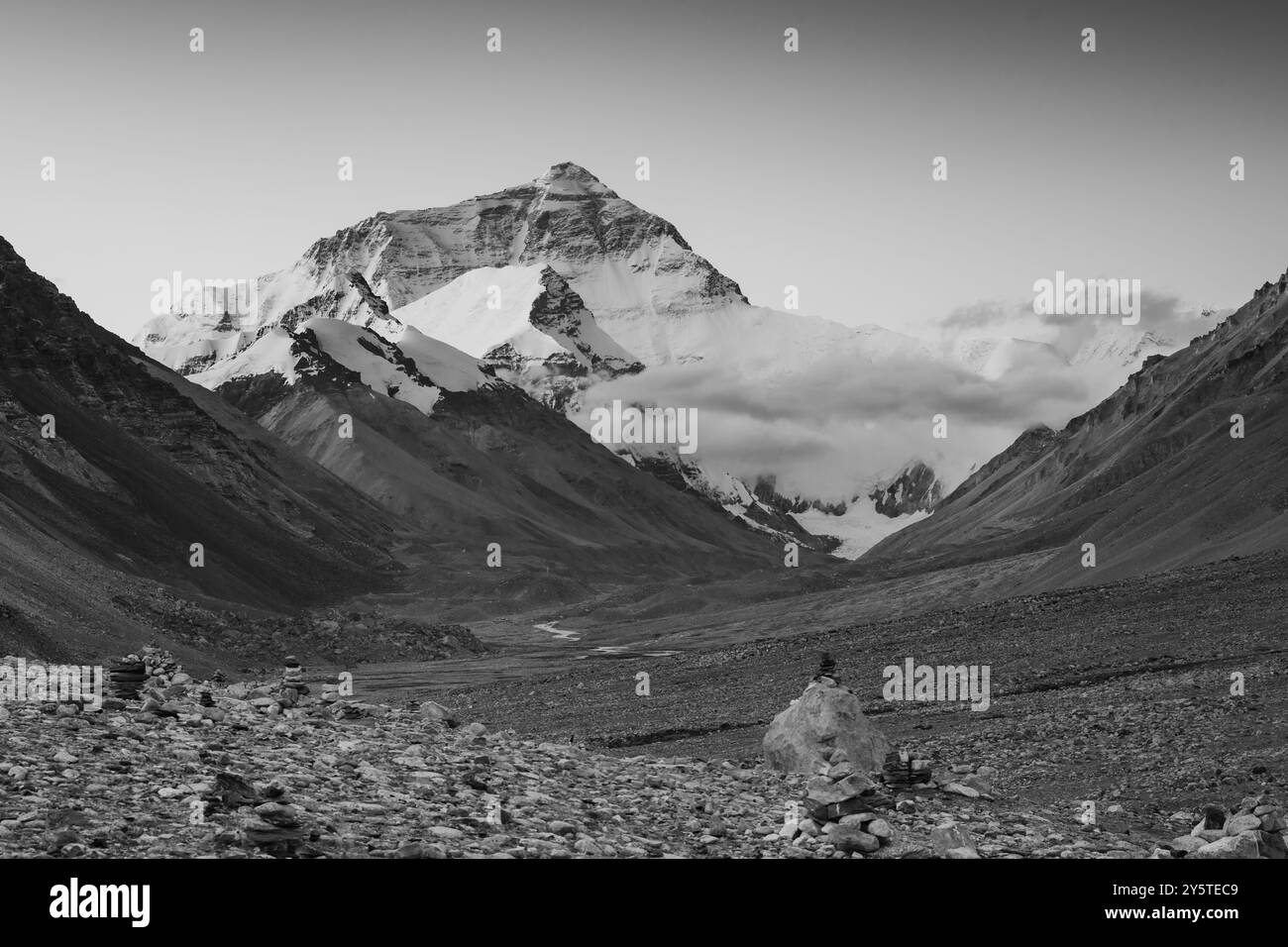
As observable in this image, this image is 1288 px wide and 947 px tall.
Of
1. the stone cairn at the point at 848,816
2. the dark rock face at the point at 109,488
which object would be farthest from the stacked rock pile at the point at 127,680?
the dark rock face at the point at 109,488

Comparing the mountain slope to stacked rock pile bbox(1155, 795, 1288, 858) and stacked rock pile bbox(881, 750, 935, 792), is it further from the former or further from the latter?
stacked rock pile bbox(1155, 795, 1288, 858)

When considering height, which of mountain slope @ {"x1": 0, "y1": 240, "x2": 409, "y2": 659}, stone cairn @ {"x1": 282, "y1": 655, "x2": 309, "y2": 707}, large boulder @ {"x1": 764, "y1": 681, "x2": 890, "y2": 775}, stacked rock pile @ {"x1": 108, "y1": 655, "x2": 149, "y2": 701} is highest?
mountain slope @ {"x1": 0, "y1": 240, "x2": 409, "y2": 659}

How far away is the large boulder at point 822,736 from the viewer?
37.3 metres

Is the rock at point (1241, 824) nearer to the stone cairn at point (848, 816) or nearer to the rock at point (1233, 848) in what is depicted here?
the rock at point (1233, 848)

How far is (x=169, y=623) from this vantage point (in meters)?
88.6

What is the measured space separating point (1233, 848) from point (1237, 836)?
80 cm

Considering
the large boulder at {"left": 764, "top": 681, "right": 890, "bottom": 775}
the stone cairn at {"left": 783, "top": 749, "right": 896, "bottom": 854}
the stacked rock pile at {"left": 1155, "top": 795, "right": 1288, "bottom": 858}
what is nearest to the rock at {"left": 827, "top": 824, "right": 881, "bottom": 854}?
the stone cairn at {"left": 783, "top": 749, "right": 896, "bottom": 854}

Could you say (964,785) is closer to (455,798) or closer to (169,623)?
(455,798)

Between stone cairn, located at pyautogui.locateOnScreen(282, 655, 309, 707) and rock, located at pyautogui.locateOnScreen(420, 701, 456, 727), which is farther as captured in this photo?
rock, located at pyautogui.locateOnScreen(420, 701, 456, 727)

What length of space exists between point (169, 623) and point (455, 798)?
6873cm

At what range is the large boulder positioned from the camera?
37.3 m
